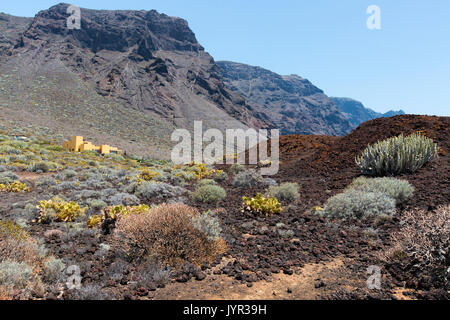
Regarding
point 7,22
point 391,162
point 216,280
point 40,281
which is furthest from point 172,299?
point 7,22

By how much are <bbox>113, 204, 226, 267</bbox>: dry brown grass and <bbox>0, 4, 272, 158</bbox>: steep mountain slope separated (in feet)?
113

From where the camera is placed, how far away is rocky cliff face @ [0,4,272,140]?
65.2 meters

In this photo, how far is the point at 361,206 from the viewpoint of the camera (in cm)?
610

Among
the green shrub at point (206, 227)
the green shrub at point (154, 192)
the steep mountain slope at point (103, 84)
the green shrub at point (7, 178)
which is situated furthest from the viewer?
the steep mountain slope at point (103, 84)

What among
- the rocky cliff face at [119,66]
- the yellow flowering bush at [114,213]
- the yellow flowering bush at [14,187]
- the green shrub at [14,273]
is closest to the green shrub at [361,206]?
the yellow flowering bush at [114,213]

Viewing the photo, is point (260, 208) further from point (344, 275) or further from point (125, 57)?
point (125, 57)

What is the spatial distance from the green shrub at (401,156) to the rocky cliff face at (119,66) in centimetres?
5088

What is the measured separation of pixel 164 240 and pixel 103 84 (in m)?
69.9

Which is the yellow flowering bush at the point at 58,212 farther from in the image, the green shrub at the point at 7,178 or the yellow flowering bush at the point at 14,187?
the green shrub at the point at 7,178

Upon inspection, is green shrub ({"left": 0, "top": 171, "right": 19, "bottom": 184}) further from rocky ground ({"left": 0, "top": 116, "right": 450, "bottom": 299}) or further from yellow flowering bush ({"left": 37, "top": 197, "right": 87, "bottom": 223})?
yellow flowering bush ({"left": 37, "top": 197, "right": 87, "bottom": 223})

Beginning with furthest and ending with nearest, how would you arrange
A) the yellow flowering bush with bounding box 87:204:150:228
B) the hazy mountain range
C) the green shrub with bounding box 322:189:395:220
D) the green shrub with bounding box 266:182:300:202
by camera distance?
1. the hazy mountain range
2. the green shrub with bounding box 266:182:300:202
3. the green shrub with bounding box 322:189:395:220
4. the yellow flowering bush with bounding box 87:204:150:228

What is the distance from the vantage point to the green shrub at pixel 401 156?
28.6ft
